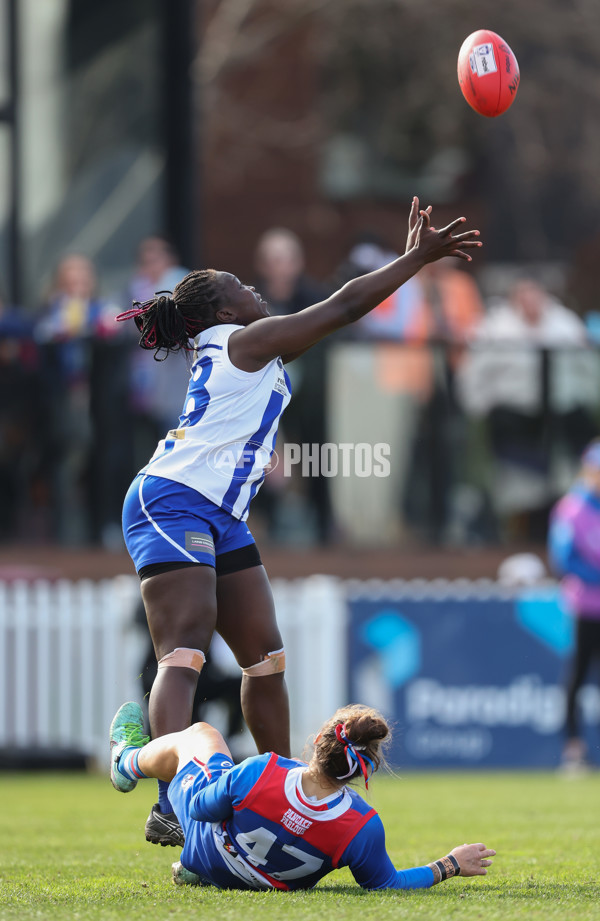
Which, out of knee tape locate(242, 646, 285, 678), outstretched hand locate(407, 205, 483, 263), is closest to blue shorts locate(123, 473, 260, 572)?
knee tape locate(242, 646, 285, 678)

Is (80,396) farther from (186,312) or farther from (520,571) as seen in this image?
(186,312)

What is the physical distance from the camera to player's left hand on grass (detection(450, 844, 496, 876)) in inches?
185

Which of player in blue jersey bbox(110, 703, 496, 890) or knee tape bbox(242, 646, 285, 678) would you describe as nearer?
player in blue jersey bbox(110, 703, 496, 890)

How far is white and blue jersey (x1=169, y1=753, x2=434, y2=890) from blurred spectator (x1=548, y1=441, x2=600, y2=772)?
673cm

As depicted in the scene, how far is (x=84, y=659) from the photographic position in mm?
11719

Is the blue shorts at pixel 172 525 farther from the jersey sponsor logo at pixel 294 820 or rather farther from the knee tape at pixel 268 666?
the jersey sponsor logo at pixel 294 820

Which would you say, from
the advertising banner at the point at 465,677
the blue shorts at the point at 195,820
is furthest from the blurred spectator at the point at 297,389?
the blue shorts at the point at 195,820

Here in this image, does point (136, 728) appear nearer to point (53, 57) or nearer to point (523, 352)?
point (523, 352)

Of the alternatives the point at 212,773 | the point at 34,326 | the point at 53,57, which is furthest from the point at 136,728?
the point at 53,57

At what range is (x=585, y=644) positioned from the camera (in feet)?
36.7

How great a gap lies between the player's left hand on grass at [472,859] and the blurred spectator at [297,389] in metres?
6.74

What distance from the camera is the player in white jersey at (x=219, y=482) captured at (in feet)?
17.0

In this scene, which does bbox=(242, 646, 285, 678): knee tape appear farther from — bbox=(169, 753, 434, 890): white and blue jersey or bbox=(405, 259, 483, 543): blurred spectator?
bbox=(405, 259, 483, 543): blurred spectator

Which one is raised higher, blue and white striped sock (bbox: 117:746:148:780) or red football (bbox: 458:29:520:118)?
red football (bbox: 458:29:520:118)
